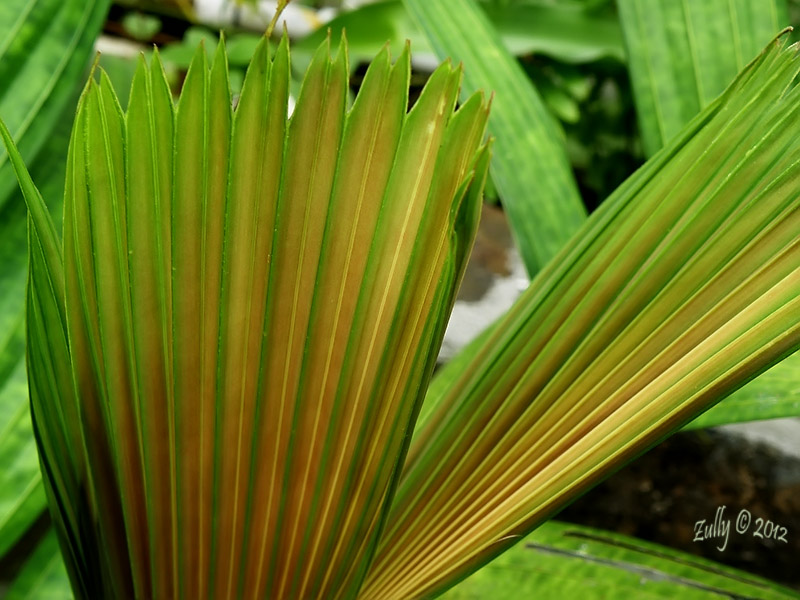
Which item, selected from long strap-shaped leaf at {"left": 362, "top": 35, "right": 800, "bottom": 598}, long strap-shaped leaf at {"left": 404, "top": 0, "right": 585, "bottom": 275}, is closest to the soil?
long strap-shaped leaf at {"left": 404, "top": 0, "right": 585, "bottom": 275}

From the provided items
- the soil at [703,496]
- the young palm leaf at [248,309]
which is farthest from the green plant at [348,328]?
the soil at [703,496]

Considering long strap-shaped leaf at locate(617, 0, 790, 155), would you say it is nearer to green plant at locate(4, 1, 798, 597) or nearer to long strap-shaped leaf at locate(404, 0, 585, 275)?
long strap-shaped leaf at locate(404, 0, 585, 275)

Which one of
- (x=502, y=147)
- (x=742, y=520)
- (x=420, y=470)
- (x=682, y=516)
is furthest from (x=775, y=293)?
(x=682, y=516)

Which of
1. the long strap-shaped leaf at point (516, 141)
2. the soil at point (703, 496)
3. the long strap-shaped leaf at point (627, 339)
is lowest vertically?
the soil at point (703, 496)

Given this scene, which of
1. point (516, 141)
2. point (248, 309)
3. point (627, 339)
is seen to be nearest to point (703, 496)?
point (516, 141)

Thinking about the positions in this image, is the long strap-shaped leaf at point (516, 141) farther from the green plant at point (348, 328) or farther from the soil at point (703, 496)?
the soil at point (703, 496)

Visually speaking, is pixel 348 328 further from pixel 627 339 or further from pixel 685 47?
pixel 685 47
